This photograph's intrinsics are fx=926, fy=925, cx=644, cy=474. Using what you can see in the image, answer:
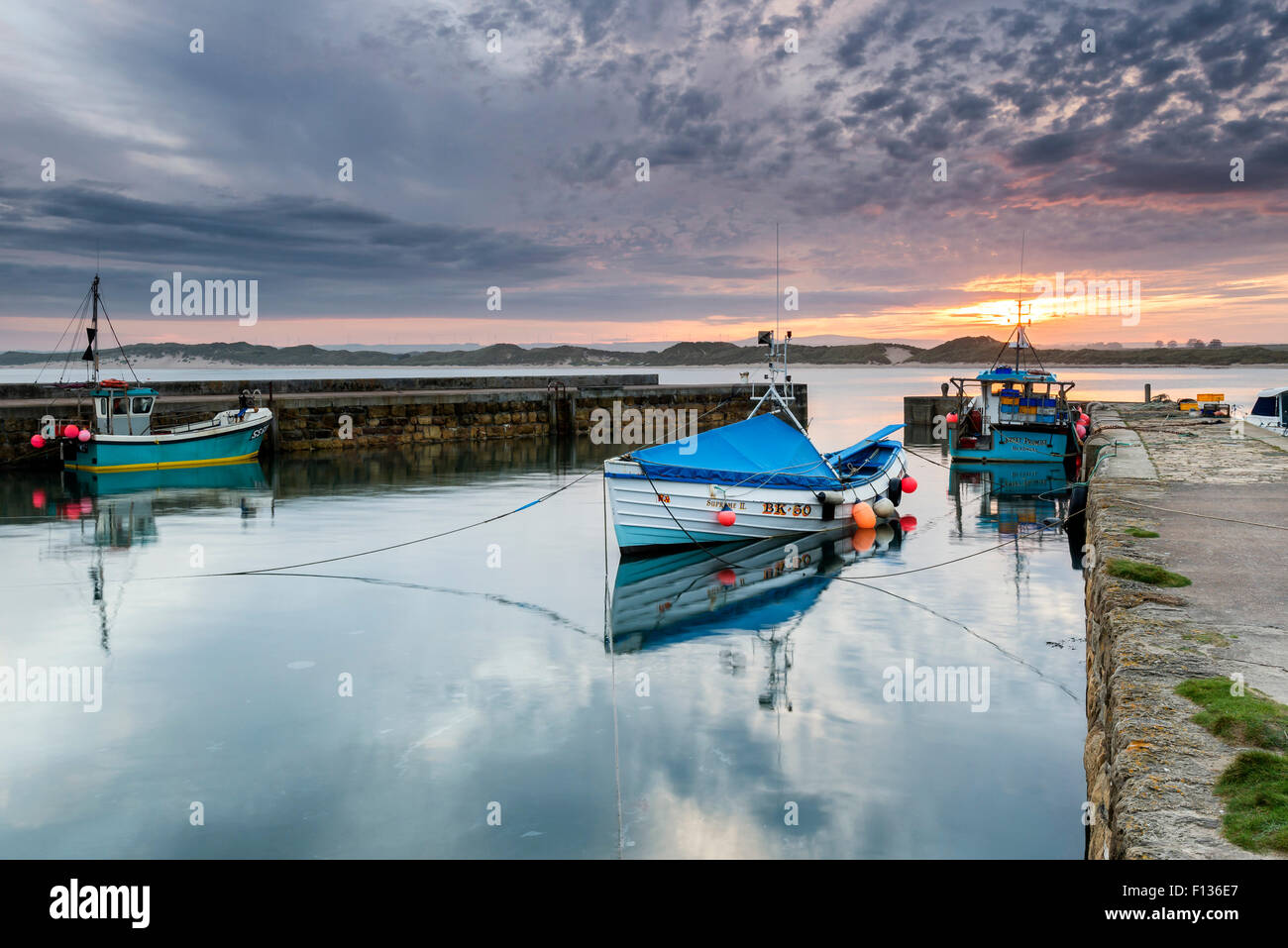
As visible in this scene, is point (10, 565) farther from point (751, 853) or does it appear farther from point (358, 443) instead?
point (358, 443)

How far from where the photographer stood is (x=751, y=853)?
254 inches

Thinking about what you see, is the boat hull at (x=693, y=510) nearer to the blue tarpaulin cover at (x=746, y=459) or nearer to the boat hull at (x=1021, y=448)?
the blue tarpaulin cover at (x=746, y=459)

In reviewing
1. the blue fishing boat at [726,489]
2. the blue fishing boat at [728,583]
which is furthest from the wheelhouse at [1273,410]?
the blue fishing boat at [726,489]

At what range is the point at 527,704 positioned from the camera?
9.68m

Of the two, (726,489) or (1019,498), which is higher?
(726,489)

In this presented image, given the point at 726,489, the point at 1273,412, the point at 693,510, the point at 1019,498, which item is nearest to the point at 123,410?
the point at 693,510

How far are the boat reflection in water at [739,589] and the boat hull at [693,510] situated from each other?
1.10 feet

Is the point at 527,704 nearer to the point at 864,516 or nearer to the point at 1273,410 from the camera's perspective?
the point at 864,516

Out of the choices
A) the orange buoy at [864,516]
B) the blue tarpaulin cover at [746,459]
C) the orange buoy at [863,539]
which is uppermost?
the blue tarpaulin cover at [746,459]

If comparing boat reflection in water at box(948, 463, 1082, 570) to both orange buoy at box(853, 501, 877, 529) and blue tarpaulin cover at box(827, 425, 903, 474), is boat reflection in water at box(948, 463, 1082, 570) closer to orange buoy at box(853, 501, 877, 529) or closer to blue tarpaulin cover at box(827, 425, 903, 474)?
blue tarpaulin cover at box(827, 425, 903, 474)

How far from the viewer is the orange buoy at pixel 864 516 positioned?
61.6 ft

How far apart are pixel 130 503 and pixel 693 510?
50.8 feet
